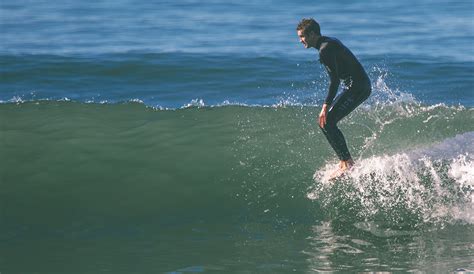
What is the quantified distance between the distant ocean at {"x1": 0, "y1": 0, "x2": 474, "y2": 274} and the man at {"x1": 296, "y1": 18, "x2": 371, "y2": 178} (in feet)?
2.40

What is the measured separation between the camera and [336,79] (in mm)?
9109

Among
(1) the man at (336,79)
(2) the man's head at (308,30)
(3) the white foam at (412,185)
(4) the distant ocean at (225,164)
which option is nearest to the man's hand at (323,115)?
(1) the man at (336,79)

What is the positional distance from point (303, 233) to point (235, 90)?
279 inches

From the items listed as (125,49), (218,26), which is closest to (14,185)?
(125,49)

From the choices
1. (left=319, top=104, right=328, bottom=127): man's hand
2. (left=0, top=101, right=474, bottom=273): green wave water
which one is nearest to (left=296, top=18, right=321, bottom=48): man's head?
(left=319, top=104, right=328, bottom=127): man's hand

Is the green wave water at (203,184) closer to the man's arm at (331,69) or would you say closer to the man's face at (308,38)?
the man's arm at (331,69)

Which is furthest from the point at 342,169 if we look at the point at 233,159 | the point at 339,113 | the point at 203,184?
the point at 233,159

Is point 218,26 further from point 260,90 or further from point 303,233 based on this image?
point 303,233

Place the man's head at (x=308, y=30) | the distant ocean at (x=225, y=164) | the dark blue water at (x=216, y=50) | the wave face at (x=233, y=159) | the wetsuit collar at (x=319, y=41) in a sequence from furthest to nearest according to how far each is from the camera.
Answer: the dark blue water at (x=216, y=50) → the wave face at (x=233, y=159) → the wetsuit collar at (x=319, y=41) → the man's head at (x=308, y=30) → the distant ocean at (x=225, y=164)

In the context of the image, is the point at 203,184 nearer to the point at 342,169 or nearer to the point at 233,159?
the point at 233,159

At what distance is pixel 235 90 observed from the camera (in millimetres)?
15930

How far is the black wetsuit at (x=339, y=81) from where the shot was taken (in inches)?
360

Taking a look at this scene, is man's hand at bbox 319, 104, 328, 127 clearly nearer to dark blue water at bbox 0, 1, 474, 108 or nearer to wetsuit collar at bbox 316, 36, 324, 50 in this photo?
wetsuit collar at bbox 316, 36, 324, 50

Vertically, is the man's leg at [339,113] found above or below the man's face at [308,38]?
below
